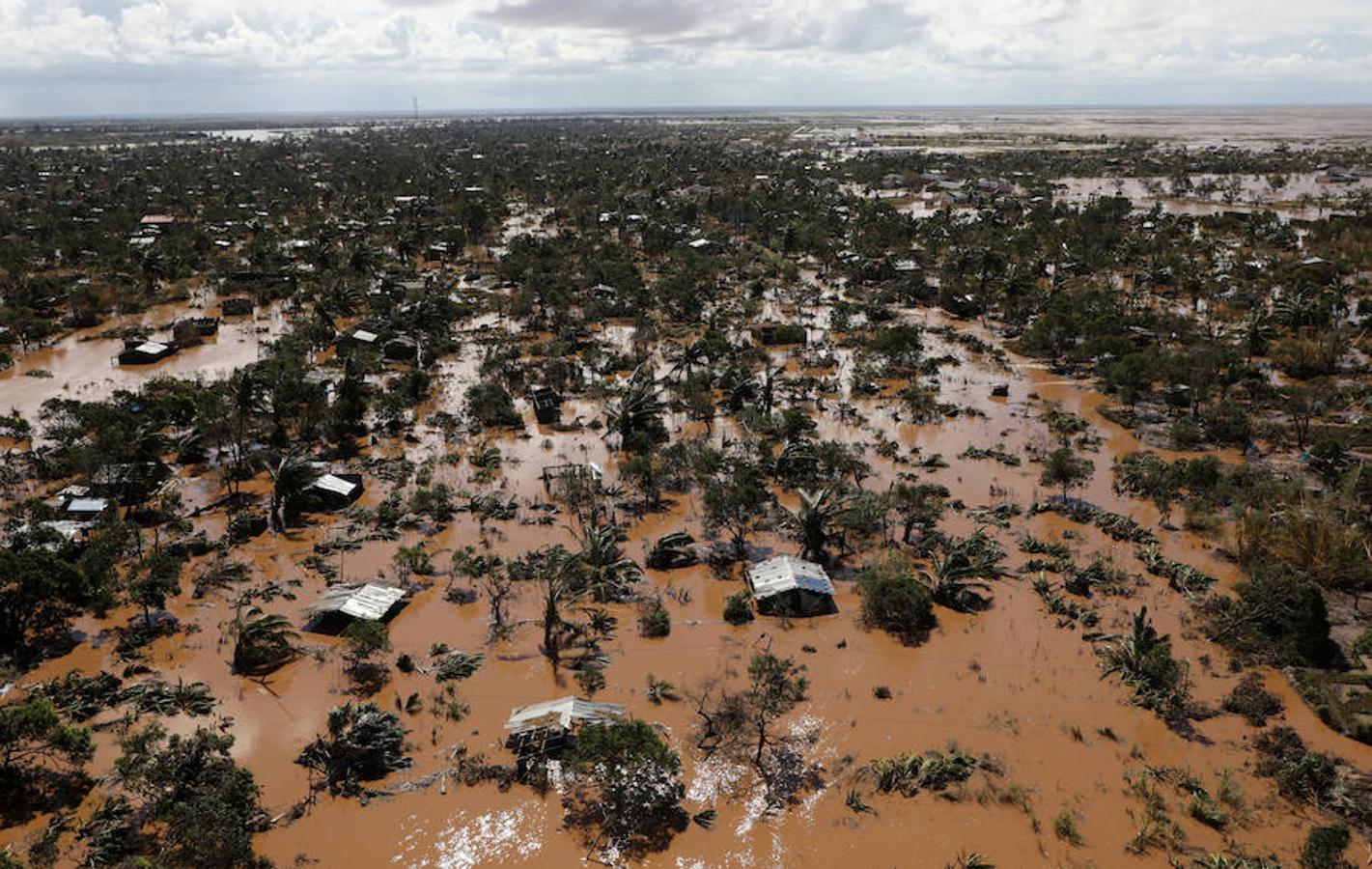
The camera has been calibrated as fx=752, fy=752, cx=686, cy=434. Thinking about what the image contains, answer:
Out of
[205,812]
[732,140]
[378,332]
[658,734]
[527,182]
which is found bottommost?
[658,734]

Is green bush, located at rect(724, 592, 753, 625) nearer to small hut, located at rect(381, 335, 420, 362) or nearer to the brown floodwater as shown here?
small hut, located at rect(381, 335, 420, 362)

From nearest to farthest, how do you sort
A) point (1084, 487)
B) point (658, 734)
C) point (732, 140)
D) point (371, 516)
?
point (658, 734) → point (371, 516) → point (1084, 487) → point (732, 140)

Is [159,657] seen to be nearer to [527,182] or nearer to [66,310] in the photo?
[66,310]

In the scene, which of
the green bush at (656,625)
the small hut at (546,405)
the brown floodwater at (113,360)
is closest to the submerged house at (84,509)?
the brown floodwater at (113,360)

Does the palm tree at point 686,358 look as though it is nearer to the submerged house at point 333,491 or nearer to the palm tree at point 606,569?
the palm tree at point 606,569

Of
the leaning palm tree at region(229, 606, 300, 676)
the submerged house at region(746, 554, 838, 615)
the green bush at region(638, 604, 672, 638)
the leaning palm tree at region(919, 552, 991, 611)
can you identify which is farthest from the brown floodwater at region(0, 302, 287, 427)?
the leaning palm tree at region(919, 552, 991, 611)

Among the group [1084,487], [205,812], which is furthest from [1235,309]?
[205,812]
